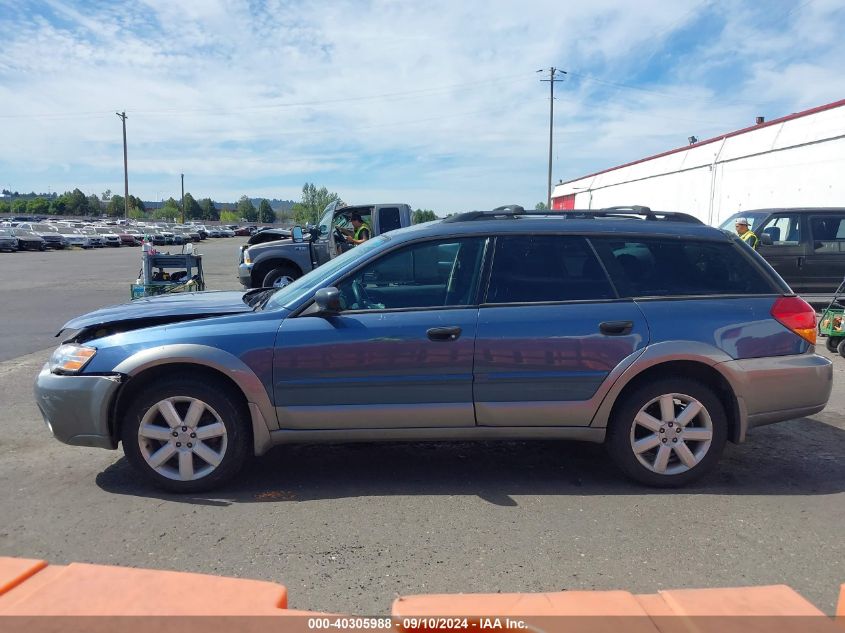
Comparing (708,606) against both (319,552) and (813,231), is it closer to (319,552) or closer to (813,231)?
(319,552)

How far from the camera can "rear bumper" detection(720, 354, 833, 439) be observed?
4234 millimetres

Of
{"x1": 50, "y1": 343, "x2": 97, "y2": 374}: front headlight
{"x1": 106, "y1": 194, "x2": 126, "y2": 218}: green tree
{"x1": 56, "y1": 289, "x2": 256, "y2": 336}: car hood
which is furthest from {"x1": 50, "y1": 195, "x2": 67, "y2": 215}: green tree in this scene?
{"x1": 50, "y1": 343, "x2": 97, "y2": 374}: front headlight

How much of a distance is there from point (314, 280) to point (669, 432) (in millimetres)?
2480

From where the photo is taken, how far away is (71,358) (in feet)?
13.7

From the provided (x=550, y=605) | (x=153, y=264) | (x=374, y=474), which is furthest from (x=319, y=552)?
(x=153, y=264)

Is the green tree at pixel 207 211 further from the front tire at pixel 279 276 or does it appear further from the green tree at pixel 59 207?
the front tire at pixel 279 276

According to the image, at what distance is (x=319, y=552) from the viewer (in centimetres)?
346

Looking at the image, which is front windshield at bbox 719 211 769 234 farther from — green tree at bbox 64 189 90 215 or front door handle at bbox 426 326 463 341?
green tree at bbox 64 189 90 215

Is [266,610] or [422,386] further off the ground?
[422,386]

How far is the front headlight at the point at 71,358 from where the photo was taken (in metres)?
4.12

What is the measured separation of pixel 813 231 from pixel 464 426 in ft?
34.9

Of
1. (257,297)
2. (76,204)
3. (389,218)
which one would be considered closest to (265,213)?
(76,204)

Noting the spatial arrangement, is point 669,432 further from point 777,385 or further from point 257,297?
point 257,297

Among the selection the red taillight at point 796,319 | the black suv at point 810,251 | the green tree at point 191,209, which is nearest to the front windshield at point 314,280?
the red taillight at point 796,319
